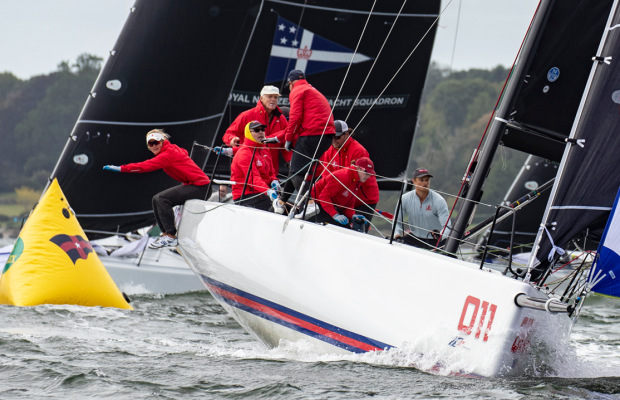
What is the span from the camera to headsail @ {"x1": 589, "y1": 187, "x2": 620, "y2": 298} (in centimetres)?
315

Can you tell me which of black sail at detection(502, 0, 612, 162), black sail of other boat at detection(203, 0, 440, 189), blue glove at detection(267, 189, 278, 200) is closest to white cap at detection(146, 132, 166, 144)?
blue glove at detection(267, 189, 278, 200)

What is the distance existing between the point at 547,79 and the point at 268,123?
6.78ft

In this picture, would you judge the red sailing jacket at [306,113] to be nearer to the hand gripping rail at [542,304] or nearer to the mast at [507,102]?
the mast at [507,102]

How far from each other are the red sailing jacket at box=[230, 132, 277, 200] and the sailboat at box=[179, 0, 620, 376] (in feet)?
0.81

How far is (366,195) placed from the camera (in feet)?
15.9

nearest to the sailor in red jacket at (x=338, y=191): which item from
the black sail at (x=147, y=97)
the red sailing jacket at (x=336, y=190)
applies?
the red sailing jacket at (x=336, y=190)

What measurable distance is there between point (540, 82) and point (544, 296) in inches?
63.7

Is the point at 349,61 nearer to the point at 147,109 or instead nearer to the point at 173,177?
the point at 147,109

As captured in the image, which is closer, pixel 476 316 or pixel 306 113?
pixel 476 316

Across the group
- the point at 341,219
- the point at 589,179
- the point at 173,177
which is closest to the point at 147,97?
the point at 173,177

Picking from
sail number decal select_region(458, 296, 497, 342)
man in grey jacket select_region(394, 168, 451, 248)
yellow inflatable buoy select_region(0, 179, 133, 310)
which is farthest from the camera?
yellow inflatable buoy select_region(0, 179, 133, 310)

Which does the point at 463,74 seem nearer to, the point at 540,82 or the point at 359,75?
the point at 359,75

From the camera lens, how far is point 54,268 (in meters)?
5.41

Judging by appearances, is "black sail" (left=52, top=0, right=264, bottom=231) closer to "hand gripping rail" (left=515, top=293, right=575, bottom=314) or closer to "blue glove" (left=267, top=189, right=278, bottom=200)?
"blue glove" (left=267, top=189, right=278, bottom=200)
